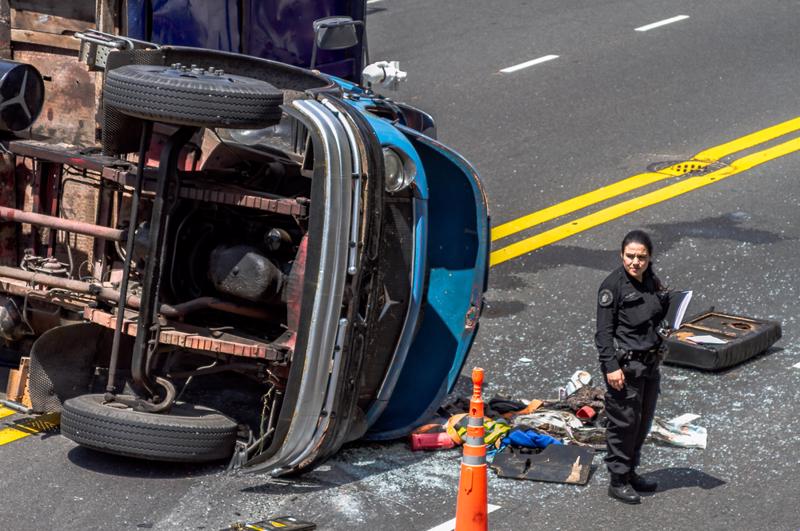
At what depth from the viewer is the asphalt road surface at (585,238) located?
661cm

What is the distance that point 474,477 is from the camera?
6.06m

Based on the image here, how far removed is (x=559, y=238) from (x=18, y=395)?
188 inches

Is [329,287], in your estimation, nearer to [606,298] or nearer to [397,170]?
[397,170]

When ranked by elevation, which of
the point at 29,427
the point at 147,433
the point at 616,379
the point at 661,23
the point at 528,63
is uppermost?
the point at 661,23

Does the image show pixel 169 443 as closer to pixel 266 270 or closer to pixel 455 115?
pixel 266 270

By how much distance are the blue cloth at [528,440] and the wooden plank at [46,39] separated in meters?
3.45

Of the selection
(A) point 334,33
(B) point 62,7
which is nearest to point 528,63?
(A) point 334,33

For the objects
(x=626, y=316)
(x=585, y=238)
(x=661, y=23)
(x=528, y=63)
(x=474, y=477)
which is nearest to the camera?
(x=474, y=477)

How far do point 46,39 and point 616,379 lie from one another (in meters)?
4.03

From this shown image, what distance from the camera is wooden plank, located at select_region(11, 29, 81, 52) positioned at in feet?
27.0

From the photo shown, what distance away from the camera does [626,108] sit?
13.8m

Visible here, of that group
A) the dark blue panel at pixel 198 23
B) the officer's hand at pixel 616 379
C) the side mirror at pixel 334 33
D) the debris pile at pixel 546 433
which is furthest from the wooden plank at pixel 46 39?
the officer's hand at pixel 616 379

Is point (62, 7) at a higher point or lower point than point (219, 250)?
higher

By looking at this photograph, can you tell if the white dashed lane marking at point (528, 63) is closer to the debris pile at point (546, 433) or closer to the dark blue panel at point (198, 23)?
the dark blue panel at point (198, 23)
